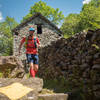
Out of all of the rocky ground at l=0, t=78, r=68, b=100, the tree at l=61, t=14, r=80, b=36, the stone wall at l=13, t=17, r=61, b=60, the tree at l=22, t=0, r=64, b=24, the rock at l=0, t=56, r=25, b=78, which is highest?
the tree at l=22, t=0, r=64, b=24

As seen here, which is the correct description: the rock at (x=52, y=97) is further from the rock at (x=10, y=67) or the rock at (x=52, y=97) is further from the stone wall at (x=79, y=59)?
the rock at (x=10, y=67)

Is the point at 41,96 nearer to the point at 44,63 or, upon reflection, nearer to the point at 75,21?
the point at 44,63

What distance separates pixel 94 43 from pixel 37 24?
12.5 meters

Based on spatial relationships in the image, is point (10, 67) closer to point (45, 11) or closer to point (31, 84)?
point (31, 84)

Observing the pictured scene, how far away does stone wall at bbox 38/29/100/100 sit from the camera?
11.5 ft

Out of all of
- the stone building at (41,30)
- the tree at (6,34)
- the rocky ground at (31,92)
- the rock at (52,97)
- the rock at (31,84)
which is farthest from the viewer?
the tree at (6,34)

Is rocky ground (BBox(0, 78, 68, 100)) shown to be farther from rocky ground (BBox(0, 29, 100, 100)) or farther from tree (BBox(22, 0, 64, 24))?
tree (BBox(22, 0, 64, 24))

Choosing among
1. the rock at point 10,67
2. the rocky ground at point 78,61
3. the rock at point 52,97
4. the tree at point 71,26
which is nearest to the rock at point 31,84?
the rock at point 52,97

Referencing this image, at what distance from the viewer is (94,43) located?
Answer: 3.72 metres

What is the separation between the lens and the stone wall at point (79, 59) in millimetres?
3504

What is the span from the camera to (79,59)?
4.52m

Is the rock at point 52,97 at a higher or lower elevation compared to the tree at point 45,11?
lower

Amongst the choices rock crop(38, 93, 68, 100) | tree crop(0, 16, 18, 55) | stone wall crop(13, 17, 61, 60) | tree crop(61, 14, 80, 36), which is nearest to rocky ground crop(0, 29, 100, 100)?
rock crop(38, 93, 68, 100)

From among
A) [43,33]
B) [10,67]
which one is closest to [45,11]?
[43,33]
